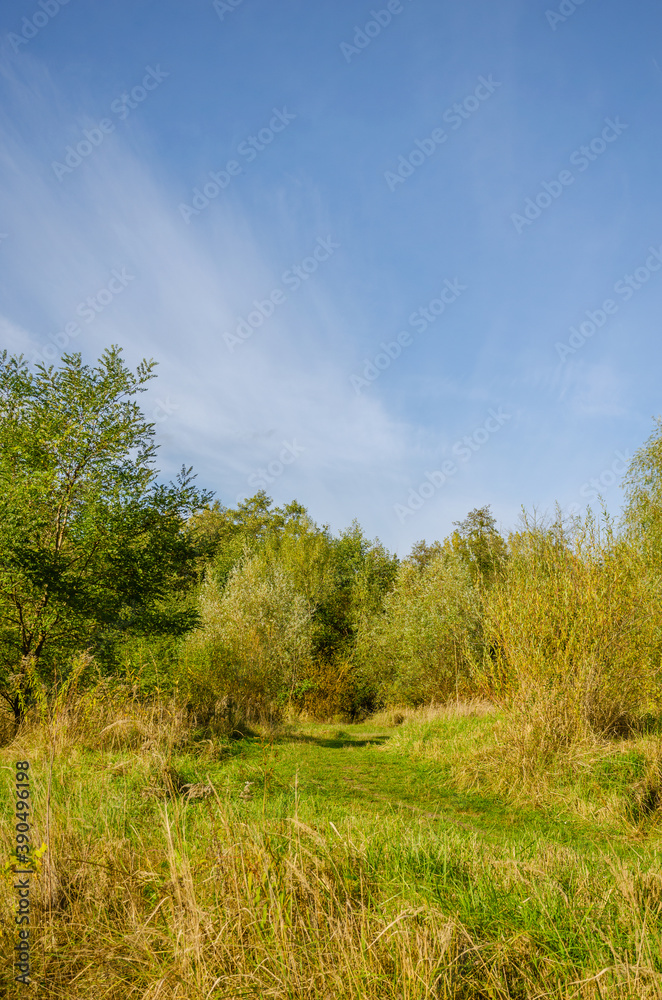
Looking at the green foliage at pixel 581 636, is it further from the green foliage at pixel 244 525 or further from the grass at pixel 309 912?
the green foliage at pixel 244 525

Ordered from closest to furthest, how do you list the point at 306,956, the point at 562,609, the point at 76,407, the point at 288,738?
the point at 306,956
the point at 562,609
the point at 76,407
the point at 288,738

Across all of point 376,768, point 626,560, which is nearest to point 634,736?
point 626,560

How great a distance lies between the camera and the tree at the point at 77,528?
27.9ft

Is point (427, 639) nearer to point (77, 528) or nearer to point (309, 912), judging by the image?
point (77, 528)

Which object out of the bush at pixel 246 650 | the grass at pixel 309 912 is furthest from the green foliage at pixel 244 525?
the grass at pixel 309 912

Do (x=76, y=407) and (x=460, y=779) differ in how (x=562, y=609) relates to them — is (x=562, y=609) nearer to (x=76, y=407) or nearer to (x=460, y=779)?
(x=460, y=779)

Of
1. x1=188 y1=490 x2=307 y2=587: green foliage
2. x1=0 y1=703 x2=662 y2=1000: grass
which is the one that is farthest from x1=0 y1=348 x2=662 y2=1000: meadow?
x1=188 y1=490 x2=307 y2=587: green foliage

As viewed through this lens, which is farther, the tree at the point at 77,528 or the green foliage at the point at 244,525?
the green foliage at the point at 244,525

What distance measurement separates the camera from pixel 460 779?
7727mm

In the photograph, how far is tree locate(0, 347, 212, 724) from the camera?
27.9 ft

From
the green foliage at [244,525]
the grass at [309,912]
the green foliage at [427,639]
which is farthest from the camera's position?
the green foliage at [244,525]

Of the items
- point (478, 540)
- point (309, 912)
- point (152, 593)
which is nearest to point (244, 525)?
point (478, 540)

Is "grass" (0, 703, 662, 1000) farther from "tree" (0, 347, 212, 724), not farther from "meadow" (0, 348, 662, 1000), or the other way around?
"tree" (0, 347, 212, 724)

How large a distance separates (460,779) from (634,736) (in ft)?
9.03
